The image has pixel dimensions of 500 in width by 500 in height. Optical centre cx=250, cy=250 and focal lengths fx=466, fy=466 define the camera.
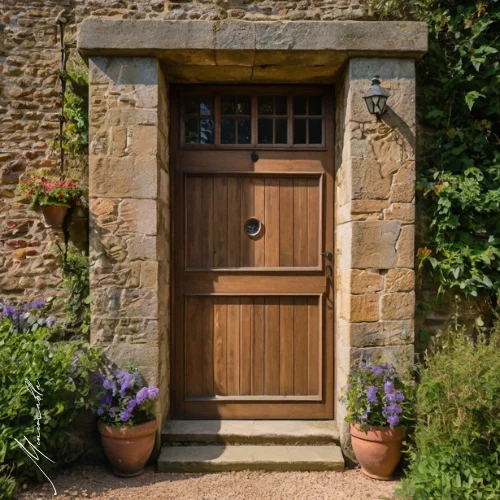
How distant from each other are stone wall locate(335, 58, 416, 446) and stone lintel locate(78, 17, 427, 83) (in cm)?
14

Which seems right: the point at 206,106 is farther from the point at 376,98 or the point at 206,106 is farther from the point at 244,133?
the point at 376,98

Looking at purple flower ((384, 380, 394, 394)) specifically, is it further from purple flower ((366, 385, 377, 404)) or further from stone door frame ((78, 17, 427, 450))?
stone door frame ((78, 17, 427, 450))

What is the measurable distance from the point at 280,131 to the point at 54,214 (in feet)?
6.46

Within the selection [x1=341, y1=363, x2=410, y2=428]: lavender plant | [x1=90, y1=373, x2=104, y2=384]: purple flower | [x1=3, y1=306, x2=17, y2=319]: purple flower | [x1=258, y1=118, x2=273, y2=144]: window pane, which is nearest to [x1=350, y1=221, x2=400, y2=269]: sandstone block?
[x1=341, y1=363, x2=410, y2=428]: lavender plant

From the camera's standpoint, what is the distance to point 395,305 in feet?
11.6

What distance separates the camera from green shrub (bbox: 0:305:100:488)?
308cm

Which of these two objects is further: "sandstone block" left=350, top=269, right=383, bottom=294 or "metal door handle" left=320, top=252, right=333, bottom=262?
"metal door handle" left=320, top=252, right=333, bottom=262

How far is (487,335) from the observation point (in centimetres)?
377

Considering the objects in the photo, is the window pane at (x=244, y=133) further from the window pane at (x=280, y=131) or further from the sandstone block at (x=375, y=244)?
the sandstone block at (x=375, y=244)

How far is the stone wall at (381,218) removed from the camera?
11.5 feet

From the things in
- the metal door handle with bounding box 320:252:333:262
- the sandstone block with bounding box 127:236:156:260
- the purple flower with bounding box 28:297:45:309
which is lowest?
the purple flower with bounding box 28:297:45:309

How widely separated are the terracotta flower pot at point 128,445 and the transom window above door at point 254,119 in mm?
2302

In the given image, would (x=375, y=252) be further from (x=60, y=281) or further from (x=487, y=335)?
(x=60, y=281)

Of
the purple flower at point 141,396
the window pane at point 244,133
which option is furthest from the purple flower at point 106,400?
the window pane at point 244,133
